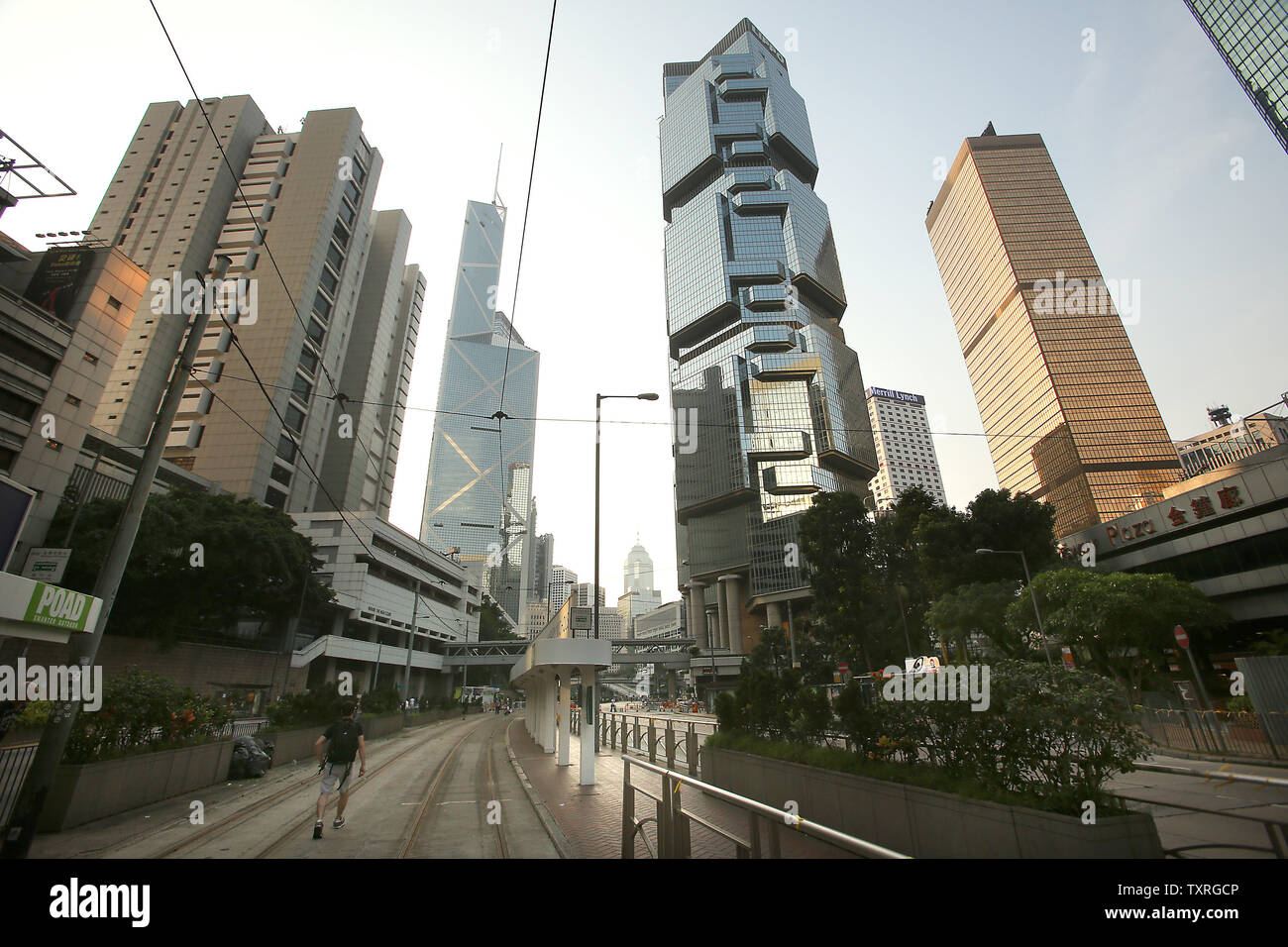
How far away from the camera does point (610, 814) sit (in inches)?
406

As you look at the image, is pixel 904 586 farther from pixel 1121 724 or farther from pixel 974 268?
pixel 974 268

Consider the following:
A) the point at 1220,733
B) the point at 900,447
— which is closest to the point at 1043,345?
the point at 900,447

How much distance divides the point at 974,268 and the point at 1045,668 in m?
152

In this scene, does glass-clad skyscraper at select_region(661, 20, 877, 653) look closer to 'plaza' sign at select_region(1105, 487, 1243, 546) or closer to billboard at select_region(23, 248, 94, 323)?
'plaza' sign at select_region(1105, 487, 1243, 546)

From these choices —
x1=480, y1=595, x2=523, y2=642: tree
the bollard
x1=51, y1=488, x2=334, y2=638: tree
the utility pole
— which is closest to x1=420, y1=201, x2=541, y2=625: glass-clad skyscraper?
x1=480, y1=595, x2=523, y2=642: tree

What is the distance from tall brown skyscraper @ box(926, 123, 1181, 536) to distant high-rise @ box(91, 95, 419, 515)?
10764 centimetres

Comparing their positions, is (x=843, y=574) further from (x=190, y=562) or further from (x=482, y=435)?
(x=482, y=435)

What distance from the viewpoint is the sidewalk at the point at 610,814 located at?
588 centimetres

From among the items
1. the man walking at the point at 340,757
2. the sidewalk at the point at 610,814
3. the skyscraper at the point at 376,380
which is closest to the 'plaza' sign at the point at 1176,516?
the sidewalk at the point at 610,814

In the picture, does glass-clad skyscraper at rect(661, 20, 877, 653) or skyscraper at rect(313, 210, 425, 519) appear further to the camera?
glass-clad skyscraper at rect(661, 20, 877, 653)

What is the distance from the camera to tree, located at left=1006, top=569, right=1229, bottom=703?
2553 cm

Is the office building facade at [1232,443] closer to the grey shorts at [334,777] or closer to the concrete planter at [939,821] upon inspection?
the concrete planter at [939,821]

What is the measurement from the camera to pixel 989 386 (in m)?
127
